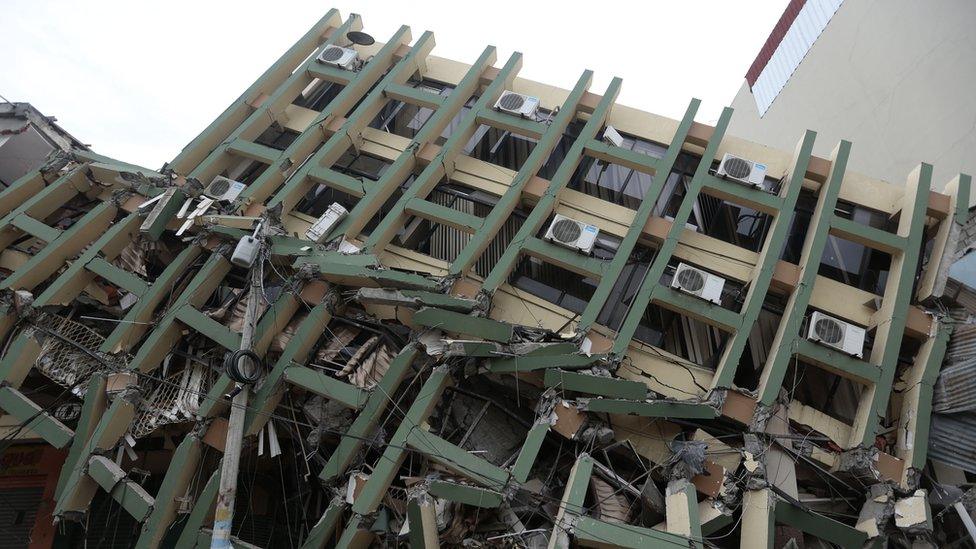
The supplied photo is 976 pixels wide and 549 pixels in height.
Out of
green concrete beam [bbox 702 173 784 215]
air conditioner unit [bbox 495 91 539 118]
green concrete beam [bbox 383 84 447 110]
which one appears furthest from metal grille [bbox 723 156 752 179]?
green concrete beam [bbox 383 84 447 110]

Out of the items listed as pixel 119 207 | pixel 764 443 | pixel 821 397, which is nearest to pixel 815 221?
pixel 821 397

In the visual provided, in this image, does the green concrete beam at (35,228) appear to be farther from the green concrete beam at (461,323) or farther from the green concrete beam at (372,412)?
the green concrete beam at (461,323)

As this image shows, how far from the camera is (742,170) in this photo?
12.7 m

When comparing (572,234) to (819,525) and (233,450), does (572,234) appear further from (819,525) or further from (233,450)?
(233,450)

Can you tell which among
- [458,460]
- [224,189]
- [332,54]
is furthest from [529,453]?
[332,54]

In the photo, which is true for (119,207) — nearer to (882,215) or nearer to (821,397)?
(821,397)

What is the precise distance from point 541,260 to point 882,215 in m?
7.17

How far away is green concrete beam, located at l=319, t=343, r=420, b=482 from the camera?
10.1m

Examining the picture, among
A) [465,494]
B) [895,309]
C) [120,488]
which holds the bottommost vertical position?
[120,488]

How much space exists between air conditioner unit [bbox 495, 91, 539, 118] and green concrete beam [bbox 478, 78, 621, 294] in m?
1.23

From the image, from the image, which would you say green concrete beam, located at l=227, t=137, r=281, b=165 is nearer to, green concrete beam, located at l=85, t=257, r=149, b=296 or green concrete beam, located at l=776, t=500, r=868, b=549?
green concrete beam, located at l=85, t=257, r=149, b=296

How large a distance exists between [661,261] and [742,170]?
9.26 feet

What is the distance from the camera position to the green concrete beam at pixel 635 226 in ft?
36.3

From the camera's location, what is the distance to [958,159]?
16031 mm
